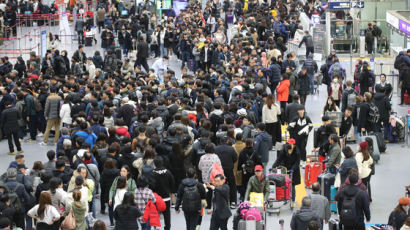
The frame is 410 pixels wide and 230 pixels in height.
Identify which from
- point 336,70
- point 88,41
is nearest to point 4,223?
point 336,70

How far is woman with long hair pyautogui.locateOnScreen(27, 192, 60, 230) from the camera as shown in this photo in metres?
14.5

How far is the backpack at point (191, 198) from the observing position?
15.2m

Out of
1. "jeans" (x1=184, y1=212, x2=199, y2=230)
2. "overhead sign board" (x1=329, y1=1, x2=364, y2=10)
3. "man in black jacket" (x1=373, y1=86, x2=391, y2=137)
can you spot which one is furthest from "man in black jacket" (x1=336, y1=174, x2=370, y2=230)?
"overhead sign board" (x1=329, y1=1, x2=364, y2=10)

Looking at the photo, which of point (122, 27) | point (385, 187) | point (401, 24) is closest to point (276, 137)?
point (385, 187)

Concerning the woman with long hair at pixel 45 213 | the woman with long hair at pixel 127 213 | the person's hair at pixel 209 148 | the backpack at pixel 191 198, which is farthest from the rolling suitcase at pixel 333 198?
the woman with long hair at pixel 45 213

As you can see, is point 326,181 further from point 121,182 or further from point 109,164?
point 121,182

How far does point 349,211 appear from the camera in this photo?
49.0 feet

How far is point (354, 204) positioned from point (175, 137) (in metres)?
4.54

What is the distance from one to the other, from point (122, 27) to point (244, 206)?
21.8 metres

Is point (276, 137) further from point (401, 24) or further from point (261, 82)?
point (401, 24)

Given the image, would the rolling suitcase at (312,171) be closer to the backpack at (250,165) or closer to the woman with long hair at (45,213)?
the backpack at (250,165)

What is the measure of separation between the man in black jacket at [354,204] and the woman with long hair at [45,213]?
16.1 ft

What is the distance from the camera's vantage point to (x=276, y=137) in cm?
2211

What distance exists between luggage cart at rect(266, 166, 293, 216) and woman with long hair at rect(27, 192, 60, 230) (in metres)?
4.73
